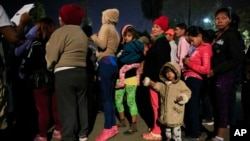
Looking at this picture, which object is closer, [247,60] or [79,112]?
[247,60]

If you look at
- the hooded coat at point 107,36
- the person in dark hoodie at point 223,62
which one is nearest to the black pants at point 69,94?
the hooded coat at point 107,36

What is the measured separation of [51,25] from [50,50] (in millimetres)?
691

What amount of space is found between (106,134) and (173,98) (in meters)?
1.28

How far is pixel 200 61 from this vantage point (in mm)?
4266

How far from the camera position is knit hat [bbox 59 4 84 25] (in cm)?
394

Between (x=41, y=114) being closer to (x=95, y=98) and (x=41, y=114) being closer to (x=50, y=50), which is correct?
(x=50, y=50)

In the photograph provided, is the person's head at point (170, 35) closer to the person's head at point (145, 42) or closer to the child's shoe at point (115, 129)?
the person's head at point (145, 42)

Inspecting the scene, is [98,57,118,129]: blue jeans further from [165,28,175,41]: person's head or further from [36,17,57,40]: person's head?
[165,28,175,41]: person's head

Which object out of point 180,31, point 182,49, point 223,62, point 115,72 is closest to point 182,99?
point 223,62

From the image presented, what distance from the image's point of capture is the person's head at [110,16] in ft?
15.1

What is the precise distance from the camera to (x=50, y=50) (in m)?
3.83

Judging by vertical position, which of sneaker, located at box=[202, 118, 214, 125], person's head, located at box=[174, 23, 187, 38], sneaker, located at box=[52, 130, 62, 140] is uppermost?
person's head, located at box=[174, 23, 187, 38]

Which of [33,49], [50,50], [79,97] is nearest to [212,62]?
[79,97]

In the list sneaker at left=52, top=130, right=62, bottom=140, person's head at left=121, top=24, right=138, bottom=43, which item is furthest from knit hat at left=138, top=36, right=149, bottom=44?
sneaker at left=52, top=130, right=62, bottom=140
